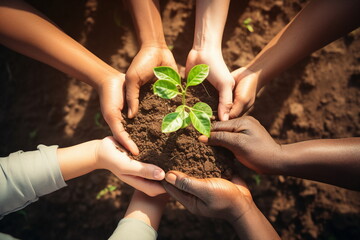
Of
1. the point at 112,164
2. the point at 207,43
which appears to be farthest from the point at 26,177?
the point at 207,43

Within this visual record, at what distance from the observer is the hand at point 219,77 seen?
1525 mm

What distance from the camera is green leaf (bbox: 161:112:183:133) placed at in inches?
47.9

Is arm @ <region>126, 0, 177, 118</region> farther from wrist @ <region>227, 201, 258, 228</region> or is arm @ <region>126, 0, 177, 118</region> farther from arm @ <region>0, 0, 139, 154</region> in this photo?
wrist @ <region>227, 201, 258, 228</region>

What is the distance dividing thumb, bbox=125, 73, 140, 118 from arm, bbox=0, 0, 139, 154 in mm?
86

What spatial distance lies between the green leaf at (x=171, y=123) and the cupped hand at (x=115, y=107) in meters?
0.37

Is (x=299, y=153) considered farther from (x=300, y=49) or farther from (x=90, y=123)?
(x=90, y=123)

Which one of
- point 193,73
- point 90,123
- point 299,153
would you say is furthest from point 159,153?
point 90,123

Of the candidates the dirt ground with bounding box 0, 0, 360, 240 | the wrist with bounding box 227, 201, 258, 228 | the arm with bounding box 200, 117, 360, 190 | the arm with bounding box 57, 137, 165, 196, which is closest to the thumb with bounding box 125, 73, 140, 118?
the arm with bounding box 57, 137, 165, 196

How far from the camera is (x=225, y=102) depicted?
59.9 inches

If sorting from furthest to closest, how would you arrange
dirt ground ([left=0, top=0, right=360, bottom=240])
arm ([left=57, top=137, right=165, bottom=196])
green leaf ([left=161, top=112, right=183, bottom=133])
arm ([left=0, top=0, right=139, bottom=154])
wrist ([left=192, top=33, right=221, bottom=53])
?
1. dirt ground ([left=0, top=0, right=360, bottom=240])
2. wrist ([left=192, top=33, right=221, bottom=53])
3. arm ([left=0, top=0, right=139, bottom=154])
4. arm ([left=57, top=137, right=165, bottom=196])
5. green leaf ([left=161, top=112, right=183, bottom=133])

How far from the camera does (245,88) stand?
1.60 metres

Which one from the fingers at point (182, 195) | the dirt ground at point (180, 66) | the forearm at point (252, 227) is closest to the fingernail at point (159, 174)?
the fingers at point (182, 195)

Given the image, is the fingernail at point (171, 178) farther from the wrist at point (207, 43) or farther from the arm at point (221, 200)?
the wrist at point (207, 43)

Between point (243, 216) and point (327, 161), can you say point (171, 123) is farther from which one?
point (327, 161)
